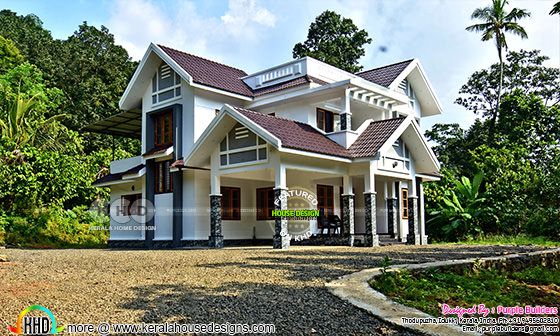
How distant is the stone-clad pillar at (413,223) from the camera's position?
19.8m

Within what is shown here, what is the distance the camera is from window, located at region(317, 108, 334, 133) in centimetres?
1986

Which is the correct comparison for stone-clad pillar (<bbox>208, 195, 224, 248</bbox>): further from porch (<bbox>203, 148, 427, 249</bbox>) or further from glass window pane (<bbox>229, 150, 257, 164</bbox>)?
glass window pane (<bbox>229, 150, 257, 164</bbox>)

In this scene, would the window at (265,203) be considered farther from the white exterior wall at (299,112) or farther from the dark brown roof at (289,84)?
the dark brown roof at (289,84)

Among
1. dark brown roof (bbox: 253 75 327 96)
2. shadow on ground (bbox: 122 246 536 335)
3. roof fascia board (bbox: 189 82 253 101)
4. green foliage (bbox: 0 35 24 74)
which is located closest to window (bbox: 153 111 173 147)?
roof fascia board (bbox: 189 82 253 101)

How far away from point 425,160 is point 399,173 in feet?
5.06

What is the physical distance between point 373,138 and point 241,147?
14.8 ft

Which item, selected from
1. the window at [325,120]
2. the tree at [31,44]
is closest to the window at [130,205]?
the window at [325,120]

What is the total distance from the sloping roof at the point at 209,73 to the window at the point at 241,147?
310 centimetres

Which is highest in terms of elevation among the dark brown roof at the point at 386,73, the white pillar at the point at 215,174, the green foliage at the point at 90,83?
the green foliage at the point at 90,83

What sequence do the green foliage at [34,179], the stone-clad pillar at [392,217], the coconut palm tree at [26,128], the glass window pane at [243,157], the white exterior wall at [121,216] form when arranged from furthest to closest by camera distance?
the coconut palm tree at [26,128] < the green foliage at [34,179] < the white exterior wall at [121,216] < the stone-clad pillar at [392,217] < the glass window pane at [243,157]

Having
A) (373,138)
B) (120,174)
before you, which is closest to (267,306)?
(373,138)

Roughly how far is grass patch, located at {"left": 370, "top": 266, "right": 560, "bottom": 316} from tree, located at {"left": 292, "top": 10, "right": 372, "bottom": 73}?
106 feet

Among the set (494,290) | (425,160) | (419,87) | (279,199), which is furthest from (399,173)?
(494,290)

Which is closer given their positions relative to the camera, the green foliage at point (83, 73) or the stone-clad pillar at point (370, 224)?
the stone-clad pillar at point (370, 224)
